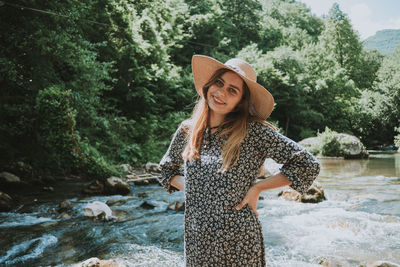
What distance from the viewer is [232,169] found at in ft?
5.53

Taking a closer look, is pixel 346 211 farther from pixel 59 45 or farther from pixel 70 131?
pixel 59 45

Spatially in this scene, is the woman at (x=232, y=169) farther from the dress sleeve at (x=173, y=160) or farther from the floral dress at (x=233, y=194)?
the dress sleeve at (x=173, y=160)

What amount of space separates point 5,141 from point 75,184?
240cm

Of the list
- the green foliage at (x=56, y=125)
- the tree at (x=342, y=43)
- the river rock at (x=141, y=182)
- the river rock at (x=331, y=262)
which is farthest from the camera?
the tree at (x=342, y=43)

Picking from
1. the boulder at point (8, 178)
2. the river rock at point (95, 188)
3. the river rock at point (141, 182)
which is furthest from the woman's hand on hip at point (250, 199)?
the river rock at point (141, 182)

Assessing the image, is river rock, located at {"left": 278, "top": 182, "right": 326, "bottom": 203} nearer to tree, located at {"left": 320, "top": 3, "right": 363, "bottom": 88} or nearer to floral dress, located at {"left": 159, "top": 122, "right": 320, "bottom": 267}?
floral dress, located at {"left": 159, "top": 122, "right": 320, "bottom": 267}

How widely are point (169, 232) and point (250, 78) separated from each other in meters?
4.72

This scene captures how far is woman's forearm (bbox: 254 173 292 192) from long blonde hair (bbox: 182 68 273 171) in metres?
0.20

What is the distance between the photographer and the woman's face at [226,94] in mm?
1848

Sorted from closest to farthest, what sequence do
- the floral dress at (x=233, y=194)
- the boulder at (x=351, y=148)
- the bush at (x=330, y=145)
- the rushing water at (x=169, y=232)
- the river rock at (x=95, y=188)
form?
1. the floral dress at (x=233, y=194)
2. the rushing water at (x=169, y=232)
3. the river rock at (x=95, y=188)
4. the boulder at (x=351, y=148)
5. the bush at (x=330, y=145)

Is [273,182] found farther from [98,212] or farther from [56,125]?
[56,125]

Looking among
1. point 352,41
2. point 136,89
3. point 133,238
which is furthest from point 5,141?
point 352,41

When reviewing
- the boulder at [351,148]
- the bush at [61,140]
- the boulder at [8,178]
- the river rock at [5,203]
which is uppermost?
the bush at [61,140]

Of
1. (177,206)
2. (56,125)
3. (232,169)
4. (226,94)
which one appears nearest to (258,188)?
(232,169)
